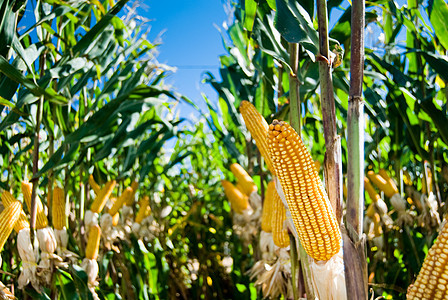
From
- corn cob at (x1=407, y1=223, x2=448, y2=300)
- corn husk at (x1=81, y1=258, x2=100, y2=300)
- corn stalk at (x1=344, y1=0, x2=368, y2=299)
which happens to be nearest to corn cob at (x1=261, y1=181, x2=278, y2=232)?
corn stalk at (x1=344, y1=0, x2=368, y2=299)

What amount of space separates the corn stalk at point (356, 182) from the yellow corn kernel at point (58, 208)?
1.76 meters

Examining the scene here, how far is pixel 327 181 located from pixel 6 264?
10.1ft

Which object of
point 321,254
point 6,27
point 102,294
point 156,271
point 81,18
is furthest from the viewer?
point 156,271

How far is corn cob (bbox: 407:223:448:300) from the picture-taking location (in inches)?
39.2

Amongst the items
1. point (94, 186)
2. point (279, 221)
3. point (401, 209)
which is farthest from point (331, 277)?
point (94, 186)

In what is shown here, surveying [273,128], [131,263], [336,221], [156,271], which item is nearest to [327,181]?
[336,221]

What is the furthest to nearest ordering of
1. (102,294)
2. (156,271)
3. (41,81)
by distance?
(156,271) → (102,294) → (41,81)

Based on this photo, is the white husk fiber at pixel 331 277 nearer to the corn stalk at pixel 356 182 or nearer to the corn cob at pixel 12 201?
the corn stalk at pixel 356 182

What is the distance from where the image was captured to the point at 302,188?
3.93ft

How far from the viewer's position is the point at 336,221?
1249mm

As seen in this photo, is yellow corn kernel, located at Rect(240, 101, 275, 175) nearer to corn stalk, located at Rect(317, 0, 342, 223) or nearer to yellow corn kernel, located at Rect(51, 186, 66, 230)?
corn stalk, located at Rect(317, 0, 342, 223)

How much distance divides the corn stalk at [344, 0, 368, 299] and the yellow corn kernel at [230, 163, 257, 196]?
1733mm

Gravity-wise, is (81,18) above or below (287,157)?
above

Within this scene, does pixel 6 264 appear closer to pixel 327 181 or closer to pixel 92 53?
pixel 92 53
